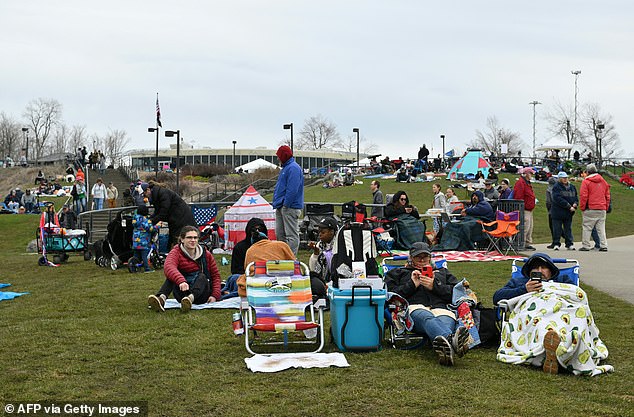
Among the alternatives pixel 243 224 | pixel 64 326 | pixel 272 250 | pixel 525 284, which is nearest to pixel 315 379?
pixel 525 284

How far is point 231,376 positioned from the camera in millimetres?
6395

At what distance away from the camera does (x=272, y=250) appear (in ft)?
29.9

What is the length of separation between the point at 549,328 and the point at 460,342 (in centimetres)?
76

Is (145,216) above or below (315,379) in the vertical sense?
above

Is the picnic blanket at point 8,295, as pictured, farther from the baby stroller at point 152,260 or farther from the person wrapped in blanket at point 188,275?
the person wrapped in blanket at point 188,275

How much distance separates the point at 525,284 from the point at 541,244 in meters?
13.4

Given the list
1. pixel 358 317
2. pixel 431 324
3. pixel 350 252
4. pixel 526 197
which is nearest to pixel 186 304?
pixel 350 252

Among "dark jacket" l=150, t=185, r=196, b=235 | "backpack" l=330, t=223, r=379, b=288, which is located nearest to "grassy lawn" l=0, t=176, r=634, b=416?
"backpack" l=330, t=223, r=379, b=288

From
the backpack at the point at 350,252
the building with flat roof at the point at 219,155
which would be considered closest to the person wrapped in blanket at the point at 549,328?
the backpack at the point at 350,252

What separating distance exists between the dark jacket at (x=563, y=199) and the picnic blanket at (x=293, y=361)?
1218 cm

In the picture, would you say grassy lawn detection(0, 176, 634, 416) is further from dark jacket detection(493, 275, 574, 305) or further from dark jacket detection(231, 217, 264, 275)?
dark jacket detection(231, 217, 264, 275)

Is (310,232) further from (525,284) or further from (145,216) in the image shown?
(525,284)

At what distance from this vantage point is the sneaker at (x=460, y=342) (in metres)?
6.66

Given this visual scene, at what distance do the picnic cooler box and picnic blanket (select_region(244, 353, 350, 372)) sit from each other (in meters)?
0.26
